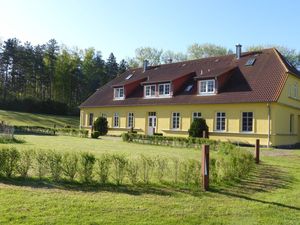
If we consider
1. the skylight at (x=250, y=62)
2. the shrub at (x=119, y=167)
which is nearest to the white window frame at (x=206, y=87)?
the skylight at (x=250, y=62)

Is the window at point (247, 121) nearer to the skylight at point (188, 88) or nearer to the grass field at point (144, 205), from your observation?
the skylight at point (188, 88)

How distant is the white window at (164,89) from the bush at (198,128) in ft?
20.5

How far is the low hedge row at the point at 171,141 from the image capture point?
2407 cm

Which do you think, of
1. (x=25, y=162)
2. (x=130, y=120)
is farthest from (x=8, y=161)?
(x=130, y=120)

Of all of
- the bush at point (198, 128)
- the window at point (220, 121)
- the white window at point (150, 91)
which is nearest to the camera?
the bush at point (198, 128)

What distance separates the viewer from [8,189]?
8406 millimetres

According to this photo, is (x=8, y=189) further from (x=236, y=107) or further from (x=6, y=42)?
(x=6, y=42)

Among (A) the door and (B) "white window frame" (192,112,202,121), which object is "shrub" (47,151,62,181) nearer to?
(B) "white window frame" (192,112,202,121)

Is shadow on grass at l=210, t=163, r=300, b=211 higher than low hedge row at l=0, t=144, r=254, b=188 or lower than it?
lower

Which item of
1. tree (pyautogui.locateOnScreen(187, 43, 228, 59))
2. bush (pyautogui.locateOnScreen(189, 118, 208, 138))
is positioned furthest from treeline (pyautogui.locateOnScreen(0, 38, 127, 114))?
bush (pyautogui.locateOnScreen(189, 118, 208, 138))

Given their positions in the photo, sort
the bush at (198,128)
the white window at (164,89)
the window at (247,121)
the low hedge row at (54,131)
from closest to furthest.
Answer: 1. the window at (247,121)
2. the bush at (198,128)
3. the white window at (164,89)
4. the low hedge row at (54,131)

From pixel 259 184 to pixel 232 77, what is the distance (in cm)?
2230

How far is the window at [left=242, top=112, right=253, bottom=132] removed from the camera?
28.5m

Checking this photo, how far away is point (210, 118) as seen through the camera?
30797mm
